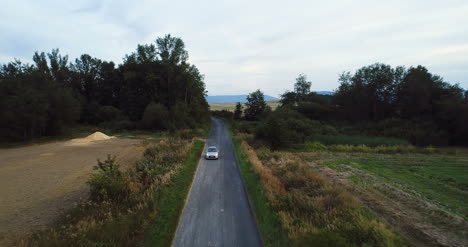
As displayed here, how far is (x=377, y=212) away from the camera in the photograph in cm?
1040

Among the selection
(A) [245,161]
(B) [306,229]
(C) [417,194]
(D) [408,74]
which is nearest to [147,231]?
(B) [306,229]

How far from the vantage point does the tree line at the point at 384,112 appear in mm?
35125

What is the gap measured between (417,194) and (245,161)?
12.5 m

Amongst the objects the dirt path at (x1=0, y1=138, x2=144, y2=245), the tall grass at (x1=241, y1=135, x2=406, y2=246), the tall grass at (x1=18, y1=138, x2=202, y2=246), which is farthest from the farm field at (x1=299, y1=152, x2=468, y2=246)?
the dirt path at (x1=0, y1=138, x2=144, y2=245)

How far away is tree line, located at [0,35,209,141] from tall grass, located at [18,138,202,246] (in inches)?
1346

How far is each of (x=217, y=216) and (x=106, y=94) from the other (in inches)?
3206

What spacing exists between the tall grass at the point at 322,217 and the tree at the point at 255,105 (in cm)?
6807

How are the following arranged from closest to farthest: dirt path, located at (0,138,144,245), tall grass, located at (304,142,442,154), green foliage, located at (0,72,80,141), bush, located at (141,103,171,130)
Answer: dirt path, located at (0,138,144,245)
tall grass, located at (304,142,442,154)
green foliage, located at (0,72,80,141)
bush, located at (141,103,171,130)

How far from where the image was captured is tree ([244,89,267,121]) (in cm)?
8119

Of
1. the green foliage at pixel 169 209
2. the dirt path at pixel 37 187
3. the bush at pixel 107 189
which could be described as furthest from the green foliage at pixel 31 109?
the green foliage at pixel 169 209

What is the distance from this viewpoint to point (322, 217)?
8.73 metres

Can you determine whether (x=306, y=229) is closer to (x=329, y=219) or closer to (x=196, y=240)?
(x=329, y=219)

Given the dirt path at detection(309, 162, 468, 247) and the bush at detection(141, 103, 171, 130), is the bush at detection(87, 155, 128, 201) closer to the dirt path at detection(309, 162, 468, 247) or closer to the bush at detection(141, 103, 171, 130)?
the dirt path at detection(309, 162, 468, 247)

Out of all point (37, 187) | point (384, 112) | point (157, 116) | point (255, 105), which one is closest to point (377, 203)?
point (37, 187)
